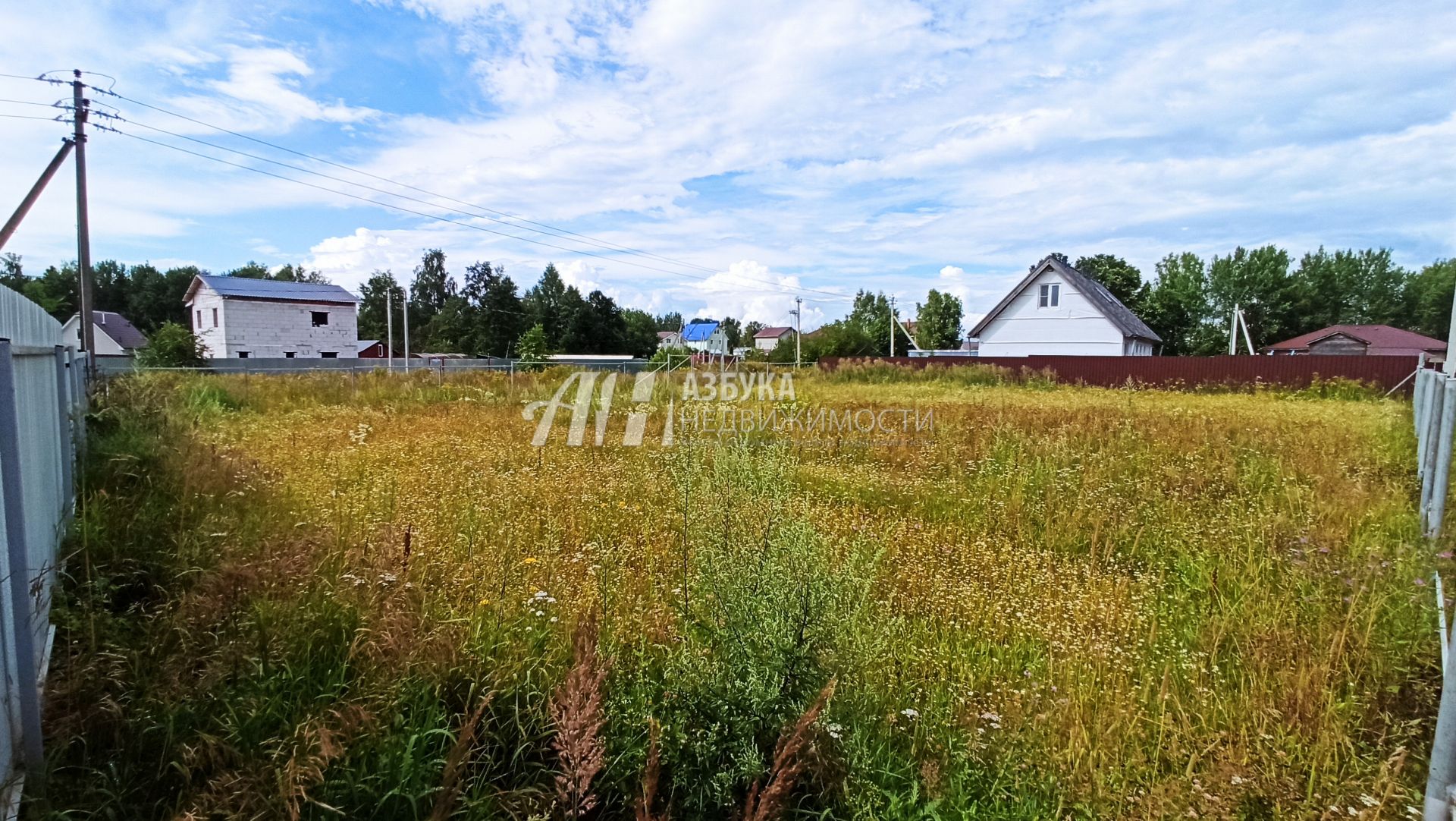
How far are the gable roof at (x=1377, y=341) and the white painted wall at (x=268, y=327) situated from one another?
2033 inches

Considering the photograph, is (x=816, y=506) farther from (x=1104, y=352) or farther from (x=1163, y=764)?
(x=1104, y=352)

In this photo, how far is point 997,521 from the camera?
4508mm

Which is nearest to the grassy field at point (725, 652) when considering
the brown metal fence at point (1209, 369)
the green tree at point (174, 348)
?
the brown metal fence at point (1209, 369)

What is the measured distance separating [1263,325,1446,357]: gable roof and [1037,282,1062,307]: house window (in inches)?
717

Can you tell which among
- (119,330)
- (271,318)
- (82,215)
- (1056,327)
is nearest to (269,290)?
(271,318)

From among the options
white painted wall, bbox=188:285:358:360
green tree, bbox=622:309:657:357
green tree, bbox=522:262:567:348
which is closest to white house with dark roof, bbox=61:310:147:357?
white painted wall, bbox=188:285:358:360

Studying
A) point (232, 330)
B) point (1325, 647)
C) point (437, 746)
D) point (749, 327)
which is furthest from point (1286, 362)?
point (749, 327)

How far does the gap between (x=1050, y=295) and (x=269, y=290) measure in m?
37.1

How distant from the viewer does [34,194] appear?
30.2 ft

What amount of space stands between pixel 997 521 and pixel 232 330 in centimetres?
3741

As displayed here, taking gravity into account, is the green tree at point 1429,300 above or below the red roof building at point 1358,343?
above

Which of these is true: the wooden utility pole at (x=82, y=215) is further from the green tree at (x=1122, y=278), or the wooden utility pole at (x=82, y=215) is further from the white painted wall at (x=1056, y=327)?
the green tree at (x=1122, y=278)

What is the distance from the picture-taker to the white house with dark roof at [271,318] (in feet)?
101

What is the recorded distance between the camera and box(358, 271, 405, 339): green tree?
182ft
